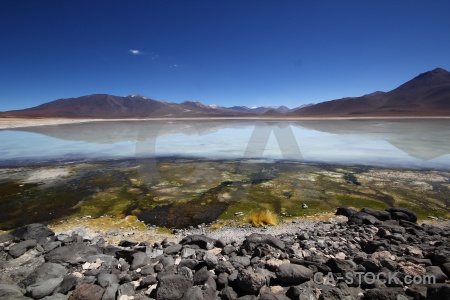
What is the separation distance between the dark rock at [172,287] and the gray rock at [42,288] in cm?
179

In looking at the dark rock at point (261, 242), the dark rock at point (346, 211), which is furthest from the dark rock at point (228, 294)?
the dark rock at point (346, 211)

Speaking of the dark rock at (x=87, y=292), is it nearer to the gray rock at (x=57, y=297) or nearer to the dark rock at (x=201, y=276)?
the gray rock at (x=57, y=297)

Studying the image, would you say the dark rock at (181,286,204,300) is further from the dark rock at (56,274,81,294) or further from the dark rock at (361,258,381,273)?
the dark rock at (361,258,381,273)

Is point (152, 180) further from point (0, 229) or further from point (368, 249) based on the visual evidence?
point (368, 249)

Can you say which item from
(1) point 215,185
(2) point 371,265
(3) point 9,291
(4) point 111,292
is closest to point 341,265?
(2) point 371,265

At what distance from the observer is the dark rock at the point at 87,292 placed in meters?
4.12

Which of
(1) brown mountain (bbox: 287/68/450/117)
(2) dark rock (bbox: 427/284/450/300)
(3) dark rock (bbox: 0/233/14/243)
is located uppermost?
(1) brown mountain (bbox: 287/68/450/117)

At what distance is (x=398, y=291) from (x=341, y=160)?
506 inches

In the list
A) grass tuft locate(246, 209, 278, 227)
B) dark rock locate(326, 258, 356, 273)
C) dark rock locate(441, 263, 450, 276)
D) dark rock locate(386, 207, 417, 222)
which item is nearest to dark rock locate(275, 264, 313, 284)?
dark rock locate(326, 258, 356, 273)

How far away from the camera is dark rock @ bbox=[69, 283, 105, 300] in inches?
162

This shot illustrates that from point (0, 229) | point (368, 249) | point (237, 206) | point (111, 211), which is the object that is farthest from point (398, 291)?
point (0, 229)

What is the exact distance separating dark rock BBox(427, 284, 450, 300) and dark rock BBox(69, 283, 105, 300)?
487 centimetres

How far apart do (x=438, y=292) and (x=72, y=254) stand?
20.9ft

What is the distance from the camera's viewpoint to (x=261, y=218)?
799cm
